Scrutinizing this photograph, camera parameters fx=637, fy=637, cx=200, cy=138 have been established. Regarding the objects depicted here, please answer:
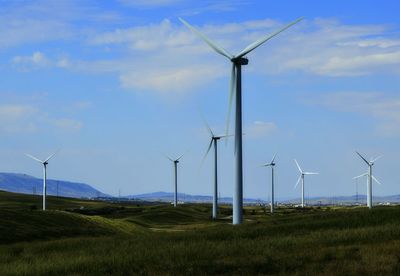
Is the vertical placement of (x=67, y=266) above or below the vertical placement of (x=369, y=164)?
below

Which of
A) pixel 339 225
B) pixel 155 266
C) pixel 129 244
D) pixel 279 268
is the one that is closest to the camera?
pixel 279 268

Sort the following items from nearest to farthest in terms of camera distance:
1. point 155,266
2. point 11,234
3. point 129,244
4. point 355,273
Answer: point 355,273 < point 155,266 < point 129,244 < point 11,234

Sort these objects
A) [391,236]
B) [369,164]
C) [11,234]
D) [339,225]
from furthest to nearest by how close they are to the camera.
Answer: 1. [369,164]
2. [11,234]
3. [339,225]
4. [391,236]

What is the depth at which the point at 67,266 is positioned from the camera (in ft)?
78.7

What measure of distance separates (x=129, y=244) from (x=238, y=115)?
2604 centimetres

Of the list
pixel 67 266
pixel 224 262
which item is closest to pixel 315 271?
pixel 224 262

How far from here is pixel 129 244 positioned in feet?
108

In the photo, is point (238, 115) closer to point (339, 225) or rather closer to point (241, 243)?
point (339, 225)

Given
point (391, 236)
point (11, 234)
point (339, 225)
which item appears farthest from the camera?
point (11, 234)

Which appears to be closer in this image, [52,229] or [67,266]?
[67,266]

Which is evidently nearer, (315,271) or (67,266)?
(315,271)

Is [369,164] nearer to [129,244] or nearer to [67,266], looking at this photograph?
[129,244]

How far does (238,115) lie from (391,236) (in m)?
28.4

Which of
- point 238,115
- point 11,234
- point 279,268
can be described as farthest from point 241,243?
point 11,234
